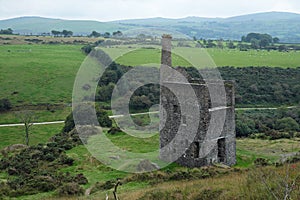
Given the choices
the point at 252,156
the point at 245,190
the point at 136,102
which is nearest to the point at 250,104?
the point at 136,102

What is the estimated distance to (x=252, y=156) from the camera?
2352cm

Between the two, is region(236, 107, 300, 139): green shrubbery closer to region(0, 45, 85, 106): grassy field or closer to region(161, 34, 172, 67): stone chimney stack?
region(161, 34, 172, 67): stone chimney stack

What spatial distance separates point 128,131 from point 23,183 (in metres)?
13.8

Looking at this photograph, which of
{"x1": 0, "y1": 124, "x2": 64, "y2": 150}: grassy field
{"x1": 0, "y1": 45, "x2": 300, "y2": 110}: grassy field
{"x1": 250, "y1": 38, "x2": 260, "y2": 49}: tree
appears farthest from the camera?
{"x1": 250, "y1": 38, "x2": 260, "y2": 49}: tree

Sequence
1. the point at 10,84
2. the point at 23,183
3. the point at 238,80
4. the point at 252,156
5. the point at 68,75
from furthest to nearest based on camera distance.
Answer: the point at 68,75, the point at 10,84, the point at 238,80, the point at 252,156, the point at 23,183

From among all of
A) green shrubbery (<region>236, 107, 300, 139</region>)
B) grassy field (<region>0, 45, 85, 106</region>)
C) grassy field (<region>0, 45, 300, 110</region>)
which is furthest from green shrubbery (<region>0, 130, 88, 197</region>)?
grassy field (<region>0, 45, 85, 106</region>)

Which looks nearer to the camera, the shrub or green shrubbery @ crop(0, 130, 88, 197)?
green shrubbery @ crop(0, 130, 88, 197)

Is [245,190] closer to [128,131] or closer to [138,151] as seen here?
[138,151]

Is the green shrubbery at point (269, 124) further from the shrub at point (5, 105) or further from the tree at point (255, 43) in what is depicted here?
the tree at point (255, 43)

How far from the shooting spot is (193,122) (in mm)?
20000

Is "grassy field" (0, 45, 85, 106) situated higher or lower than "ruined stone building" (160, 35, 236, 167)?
lower

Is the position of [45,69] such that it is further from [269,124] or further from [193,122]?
[193,122]

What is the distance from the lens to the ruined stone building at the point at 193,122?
778 inches

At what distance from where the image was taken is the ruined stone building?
19.8 m
